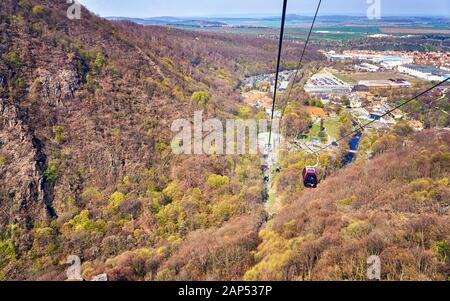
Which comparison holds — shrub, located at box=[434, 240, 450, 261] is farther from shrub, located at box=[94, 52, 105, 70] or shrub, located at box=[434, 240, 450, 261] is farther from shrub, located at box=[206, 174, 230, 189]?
shrub, located at box=[94, 52, 105, 70]

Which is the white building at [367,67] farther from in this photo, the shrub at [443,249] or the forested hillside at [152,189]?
the shrub at [443,249]

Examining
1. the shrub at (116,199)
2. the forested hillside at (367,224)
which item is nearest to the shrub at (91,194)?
the shrub at (116,199)

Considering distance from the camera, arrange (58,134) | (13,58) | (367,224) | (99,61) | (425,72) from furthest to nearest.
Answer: (425,72) < (99,61) < (13,58) < (58,134) < (367,224)

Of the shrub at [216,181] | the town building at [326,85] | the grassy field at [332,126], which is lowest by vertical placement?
the shrub at [216,181]

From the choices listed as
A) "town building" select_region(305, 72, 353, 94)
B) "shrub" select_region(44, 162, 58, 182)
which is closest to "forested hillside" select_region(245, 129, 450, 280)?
"shrub" select_region(44, 162, 58, 182)

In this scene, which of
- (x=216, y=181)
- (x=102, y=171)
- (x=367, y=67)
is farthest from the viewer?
(x=367, y=67)

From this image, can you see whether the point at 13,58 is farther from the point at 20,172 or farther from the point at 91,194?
the point at 91,194

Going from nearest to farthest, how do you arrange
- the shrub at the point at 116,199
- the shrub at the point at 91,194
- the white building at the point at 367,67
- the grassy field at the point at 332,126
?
1. the shrub at the point at 116,199
2. the shrub at the point at 91,194
3. the grassy field at the point at 332,126
4. the white building at the point at 367,67

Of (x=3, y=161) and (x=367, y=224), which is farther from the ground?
(x=3, y=161)

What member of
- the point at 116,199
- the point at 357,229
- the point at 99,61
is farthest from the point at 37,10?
the point at 357,229
